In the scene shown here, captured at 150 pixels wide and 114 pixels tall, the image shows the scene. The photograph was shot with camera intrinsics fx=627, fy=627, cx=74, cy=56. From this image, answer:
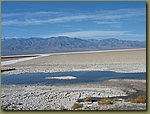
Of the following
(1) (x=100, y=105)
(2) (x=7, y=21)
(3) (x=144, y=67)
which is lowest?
(1) (x=100, y=105)

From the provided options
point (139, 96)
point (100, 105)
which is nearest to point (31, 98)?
point (100, 105)

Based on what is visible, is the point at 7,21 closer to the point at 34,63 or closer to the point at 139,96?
the point at 34,63

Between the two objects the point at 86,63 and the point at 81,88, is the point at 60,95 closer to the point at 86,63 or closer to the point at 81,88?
the point at 81,88

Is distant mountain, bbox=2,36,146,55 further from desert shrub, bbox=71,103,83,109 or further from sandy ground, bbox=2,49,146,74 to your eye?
desert shrub, bbox=71,103,83,109

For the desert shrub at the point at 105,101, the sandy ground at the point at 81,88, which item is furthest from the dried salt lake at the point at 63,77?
the desert shrub at the point at 105,101

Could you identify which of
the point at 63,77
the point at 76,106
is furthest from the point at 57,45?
the point at 76,106

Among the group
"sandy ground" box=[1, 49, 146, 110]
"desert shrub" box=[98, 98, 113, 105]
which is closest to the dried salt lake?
"sandy ground" box=[1, 49, 146, 110]
